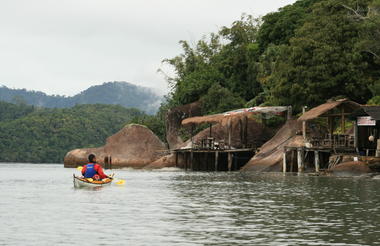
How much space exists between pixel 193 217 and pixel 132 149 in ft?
170

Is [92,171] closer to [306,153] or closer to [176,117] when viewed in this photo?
[306,153]

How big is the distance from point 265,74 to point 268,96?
14.0 feet

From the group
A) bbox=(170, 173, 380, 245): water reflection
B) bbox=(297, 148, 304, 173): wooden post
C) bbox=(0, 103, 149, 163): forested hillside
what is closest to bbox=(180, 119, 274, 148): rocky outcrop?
bbox=(297, 148, 304, 173): wooden post

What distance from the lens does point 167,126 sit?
75875 millimetres

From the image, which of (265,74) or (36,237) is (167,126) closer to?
(265,74)

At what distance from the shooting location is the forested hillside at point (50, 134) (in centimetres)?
12875

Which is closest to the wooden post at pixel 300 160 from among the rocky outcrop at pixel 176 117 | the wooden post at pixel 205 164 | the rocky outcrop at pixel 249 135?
the rocky outcrop at pixel 249 135

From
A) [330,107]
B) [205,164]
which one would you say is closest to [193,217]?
[330,107]

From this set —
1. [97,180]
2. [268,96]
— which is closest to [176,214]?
[97,180]

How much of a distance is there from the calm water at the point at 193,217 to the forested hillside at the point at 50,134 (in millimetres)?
102266

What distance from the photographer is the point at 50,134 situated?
132 meters

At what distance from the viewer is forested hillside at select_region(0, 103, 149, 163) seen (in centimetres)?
12875

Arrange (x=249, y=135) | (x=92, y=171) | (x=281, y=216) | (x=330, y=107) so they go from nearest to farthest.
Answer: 1. (x=281, y=216)
2. (x=92, y=171)
3. (x=330, y=107)
4. (x=249, y=135)

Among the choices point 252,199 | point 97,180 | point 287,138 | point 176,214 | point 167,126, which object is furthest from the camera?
point 167,126
